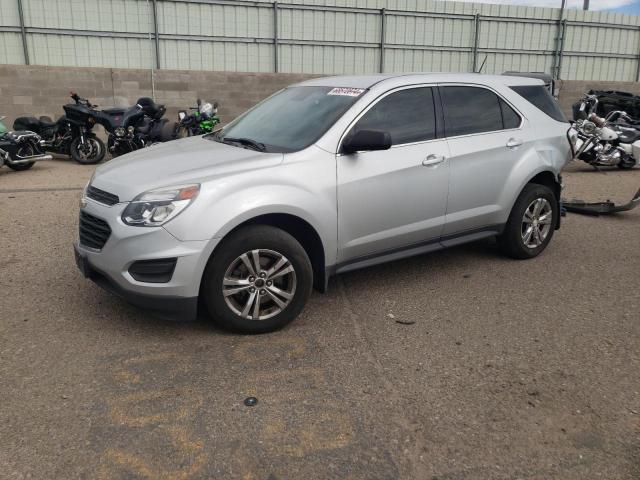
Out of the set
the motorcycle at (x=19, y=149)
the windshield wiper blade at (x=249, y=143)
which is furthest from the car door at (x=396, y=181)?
the motorcycle at (x=19, y=149)

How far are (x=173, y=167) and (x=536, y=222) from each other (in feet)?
11.3

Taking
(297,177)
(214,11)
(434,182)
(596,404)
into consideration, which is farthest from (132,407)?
(214,11)

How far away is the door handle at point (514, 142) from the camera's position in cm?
505

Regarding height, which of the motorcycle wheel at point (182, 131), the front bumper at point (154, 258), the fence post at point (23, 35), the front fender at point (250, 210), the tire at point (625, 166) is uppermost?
the fence post at point (23, 35)

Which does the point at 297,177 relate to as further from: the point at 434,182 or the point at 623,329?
the point at 623,329

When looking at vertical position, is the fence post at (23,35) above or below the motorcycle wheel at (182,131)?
above

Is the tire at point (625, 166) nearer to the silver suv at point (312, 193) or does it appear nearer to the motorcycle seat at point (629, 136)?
the motorcycle seat at point (629, 136)

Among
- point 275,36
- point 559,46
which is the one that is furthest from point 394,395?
point 559,46

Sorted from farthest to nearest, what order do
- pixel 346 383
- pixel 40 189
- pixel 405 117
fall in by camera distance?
pixel 40 189 < pixel 405 117 < pixel 346 383

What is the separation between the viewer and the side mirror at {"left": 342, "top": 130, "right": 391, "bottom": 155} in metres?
3.93

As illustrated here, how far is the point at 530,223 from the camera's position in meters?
5.41

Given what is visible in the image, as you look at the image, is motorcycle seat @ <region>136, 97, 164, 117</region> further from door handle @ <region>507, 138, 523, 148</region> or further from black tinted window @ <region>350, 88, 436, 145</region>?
door handle @ <region>507, 138, 523, 148</region>

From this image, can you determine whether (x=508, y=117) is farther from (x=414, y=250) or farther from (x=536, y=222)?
(x=414, y=250)

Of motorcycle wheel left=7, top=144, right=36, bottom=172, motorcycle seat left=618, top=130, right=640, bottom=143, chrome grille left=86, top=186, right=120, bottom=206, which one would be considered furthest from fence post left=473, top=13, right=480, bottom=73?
chrome grille left=86, top=186, right=120, bottom=206
